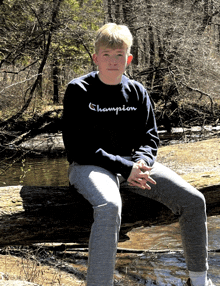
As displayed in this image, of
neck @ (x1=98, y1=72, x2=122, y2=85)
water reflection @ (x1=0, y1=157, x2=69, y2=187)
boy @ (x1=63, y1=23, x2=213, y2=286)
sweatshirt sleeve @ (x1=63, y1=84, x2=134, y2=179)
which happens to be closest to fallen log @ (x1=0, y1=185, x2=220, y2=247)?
boy @ (x1=63, y1=23, x2=213, y2=286)

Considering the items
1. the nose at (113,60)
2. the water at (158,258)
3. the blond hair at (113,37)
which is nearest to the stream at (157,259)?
the water at (158,258)

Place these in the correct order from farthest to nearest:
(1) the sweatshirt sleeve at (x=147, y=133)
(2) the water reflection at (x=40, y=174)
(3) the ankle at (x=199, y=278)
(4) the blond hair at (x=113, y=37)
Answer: (2) the water reflection at (x=40, y=174)
(1) the sweatshirt sleeve at (x=147, y=133)
(4) the blond hair at (x=113, y=37)
(3) the ankle at (x=199, y=278)

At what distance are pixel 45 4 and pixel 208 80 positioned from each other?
5.29m

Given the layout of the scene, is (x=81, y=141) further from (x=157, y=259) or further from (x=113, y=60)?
(x=157, y=259)

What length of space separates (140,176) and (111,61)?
83 centimetres

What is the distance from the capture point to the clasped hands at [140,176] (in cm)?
250

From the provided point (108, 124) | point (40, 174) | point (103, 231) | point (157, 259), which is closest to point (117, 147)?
point (108, 124)

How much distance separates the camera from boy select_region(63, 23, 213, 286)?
2.48m

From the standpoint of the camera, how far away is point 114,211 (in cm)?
221

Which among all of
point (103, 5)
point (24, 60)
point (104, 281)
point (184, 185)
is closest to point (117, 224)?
point (104, 281)

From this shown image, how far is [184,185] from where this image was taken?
259 cm

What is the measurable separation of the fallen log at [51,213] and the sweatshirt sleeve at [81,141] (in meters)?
0.34

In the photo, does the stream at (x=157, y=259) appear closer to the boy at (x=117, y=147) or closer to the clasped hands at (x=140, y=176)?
the boy at (x=117, y=147)

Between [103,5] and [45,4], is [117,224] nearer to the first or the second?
[45,4]
